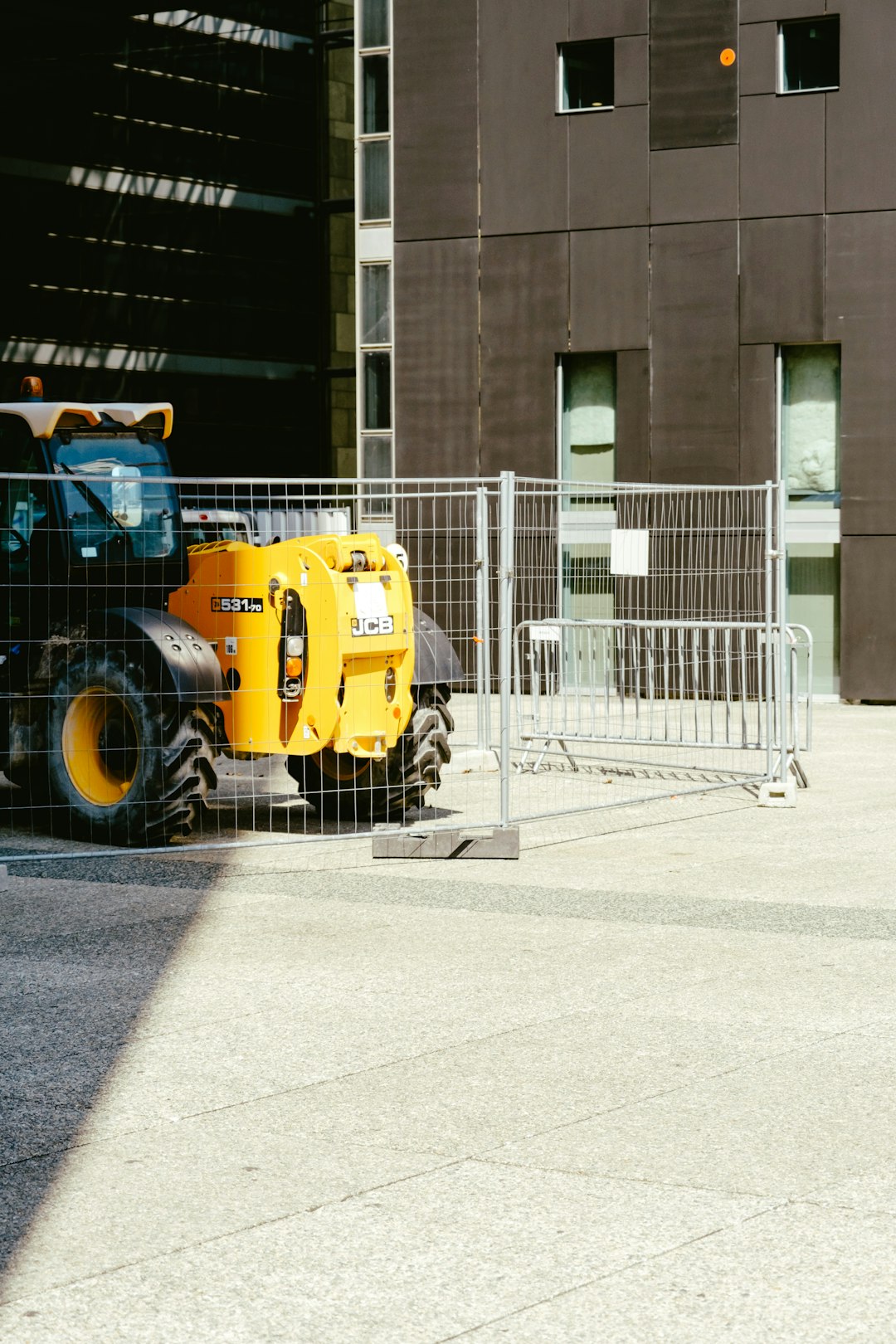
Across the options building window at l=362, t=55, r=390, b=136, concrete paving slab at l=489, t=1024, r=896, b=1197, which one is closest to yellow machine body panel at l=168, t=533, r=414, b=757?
concrete paving slab at l=489, t=1024, r=896, b=1197

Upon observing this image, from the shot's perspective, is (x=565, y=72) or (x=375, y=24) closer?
(x=565, y=72)

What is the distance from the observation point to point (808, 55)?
76.1ft

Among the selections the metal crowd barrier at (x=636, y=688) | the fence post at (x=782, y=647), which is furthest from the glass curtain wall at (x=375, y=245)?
the fence post at (x=782, y=647)

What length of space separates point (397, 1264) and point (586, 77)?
72.1 feet

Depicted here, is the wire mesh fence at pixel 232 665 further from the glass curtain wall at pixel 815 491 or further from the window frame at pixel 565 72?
the window frame at pixel 565 72

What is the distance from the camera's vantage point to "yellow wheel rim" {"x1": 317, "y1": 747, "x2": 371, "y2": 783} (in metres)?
12.5

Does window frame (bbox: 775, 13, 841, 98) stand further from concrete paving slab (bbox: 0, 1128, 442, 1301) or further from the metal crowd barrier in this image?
concrete paving slab (bbox: 0, 1128, 442, 1301)

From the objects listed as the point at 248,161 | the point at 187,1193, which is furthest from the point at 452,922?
the point at 248,161

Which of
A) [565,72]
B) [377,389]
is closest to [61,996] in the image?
[377,389]

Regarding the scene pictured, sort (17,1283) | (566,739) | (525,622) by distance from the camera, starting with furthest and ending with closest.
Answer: (566,739), (525,622), (17,1283)

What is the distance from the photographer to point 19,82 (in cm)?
3028

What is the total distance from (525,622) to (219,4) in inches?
815

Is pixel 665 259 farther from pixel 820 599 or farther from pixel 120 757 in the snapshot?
pixel 120 757

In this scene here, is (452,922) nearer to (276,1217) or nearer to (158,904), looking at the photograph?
(158,904)
